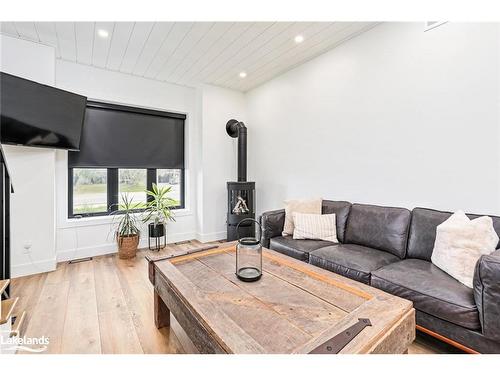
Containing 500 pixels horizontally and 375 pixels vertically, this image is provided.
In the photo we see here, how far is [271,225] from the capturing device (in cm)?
286

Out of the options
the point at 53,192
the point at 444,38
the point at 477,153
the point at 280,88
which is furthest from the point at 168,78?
the point at 477,153

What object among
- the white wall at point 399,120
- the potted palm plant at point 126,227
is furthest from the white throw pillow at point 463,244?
the potted palm plant at point 126,227

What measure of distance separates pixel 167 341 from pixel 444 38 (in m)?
3.32

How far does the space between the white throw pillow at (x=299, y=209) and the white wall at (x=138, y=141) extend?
203cm

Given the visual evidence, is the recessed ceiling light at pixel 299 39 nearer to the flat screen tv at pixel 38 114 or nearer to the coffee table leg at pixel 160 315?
the flat screen tv at pixel 38 114

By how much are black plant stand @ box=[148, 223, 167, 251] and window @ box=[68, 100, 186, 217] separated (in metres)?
0.41

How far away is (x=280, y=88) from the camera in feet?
12.4

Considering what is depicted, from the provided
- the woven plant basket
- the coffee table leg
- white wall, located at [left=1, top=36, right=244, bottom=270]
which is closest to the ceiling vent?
white wall, located at [left=1, top=36, right=244, bottom=270]

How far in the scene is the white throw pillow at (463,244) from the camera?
163 cm

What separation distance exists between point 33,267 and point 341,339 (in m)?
3.45

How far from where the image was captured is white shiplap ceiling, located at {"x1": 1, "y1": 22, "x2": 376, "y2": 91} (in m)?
2.52

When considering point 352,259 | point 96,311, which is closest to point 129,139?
point 96,311

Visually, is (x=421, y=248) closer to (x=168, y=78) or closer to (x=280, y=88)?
(x=280, y=88)
